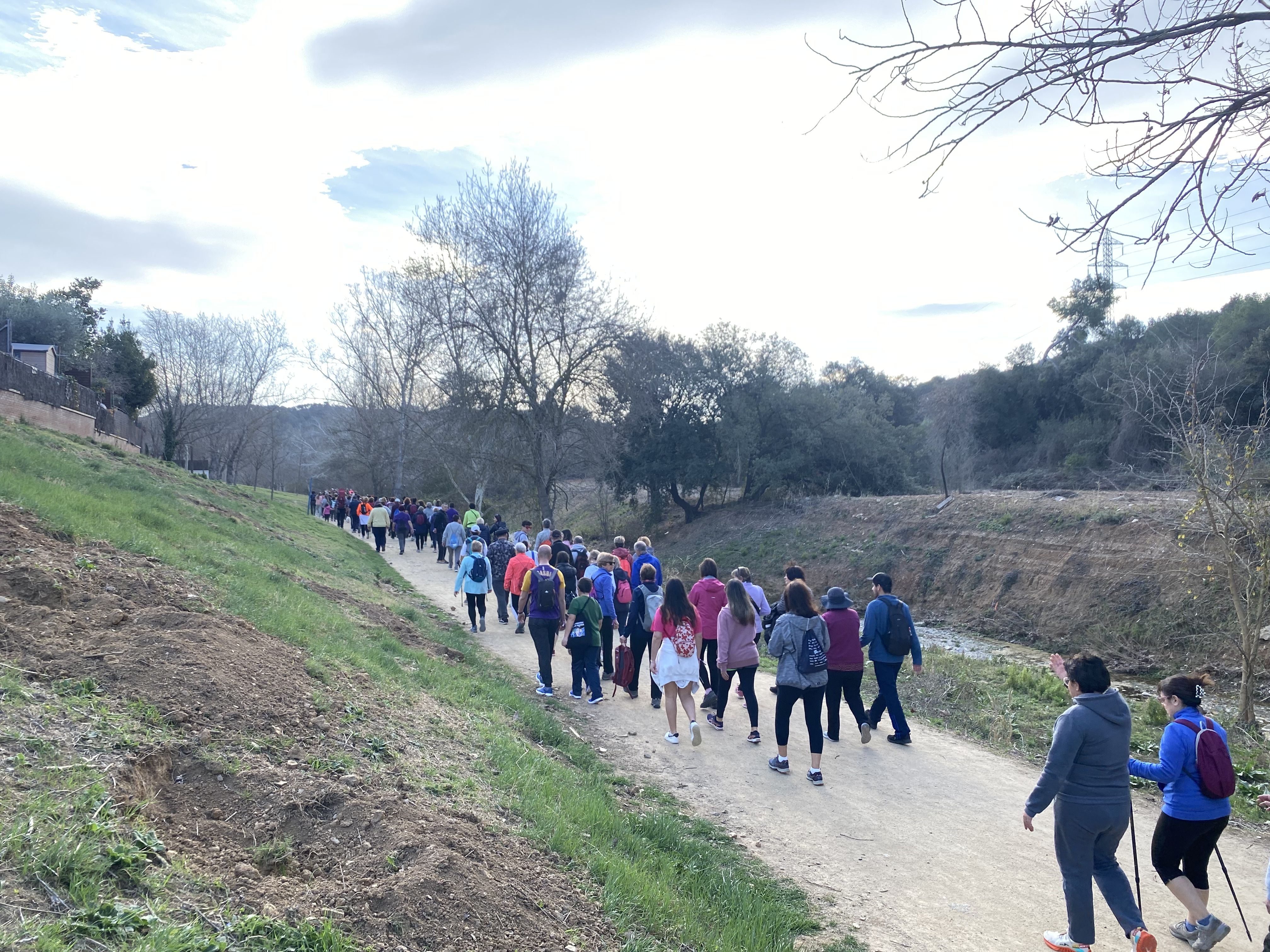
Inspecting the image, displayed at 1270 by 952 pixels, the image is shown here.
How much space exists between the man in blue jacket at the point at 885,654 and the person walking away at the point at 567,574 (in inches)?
163

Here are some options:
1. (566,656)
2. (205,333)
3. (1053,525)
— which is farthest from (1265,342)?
(205,333)

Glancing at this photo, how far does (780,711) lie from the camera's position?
7.25 meters

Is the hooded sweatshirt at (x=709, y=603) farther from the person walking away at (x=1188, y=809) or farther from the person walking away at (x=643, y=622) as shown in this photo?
the person walking away at (x=1188, y=809)

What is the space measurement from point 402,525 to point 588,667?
18.8 m

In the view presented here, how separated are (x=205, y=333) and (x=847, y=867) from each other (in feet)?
181

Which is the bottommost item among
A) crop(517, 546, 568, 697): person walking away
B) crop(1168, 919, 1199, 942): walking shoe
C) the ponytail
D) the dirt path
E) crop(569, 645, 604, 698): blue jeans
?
the dirt path

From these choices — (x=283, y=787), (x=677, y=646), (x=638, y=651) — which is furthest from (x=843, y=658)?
(x=283, y=787)

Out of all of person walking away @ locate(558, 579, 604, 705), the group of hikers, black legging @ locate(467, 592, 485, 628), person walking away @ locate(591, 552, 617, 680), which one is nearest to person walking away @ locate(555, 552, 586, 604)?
the group of hikers

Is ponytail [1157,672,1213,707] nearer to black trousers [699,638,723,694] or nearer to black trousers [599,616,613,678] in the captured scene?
black trousers [699,638,723,694]

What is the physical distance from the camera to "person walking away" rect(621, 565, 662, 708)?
9.32 meters

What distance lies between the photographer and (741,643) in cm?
813

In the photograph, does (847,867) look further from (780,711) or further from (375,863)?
(375,863)

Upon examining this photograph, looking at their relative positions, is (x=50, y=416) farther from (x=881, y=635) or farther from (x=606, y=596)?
(x=881, y=635)

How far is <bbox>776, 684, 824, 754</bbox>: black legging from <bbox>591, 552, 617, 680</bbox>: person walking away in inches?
147
